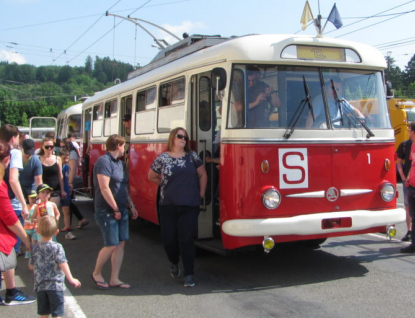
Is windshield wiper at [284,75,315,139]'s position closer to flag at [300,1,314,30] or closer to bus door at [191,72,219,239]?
bus door at [191,72,219,239]

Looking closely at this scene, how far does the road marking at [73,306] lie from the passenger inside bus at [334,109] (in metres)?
3.34

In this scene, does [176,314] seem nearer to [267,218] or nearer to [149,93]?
[267,218]

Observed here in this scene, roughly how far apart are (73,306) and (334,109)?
3809 millimetres

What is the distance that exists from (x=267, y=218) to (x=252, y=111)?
4.14 ft

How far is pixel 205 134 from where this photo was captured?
675 cm

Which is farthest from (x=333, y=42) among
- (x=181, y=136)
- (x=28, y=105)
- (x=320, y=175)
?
(x=28, y=105)

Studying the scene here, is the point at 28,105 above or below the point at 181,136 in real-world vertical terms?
above

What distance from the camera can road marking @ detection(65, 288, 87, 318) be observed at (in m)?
5.13

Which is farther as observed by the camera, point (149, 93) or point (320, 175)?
point (149, 93)

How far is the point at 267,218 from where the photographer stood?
576 centimetres

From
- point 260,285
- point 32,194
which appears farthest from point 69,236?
point 260,285

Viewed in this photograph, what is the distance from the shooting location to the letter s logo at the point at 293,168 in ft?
19.1

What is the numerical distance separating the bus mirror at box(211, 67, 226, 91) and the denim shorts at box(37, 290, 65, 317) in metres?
2.88

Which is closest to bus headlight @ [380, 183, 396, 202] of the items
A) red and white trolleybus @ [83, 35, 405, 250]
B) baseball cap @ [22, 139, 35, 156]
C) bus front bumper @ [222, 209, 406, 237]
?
red and white trolleybus @ [83, 35, 405, 250]
